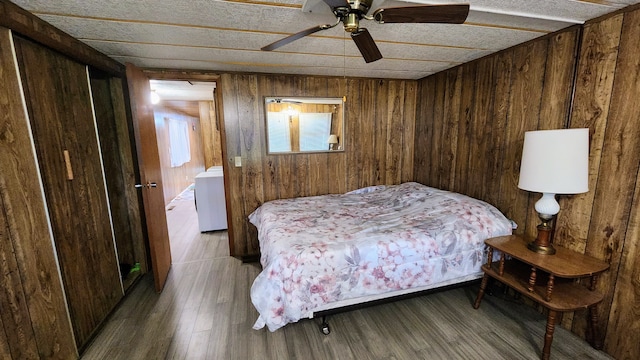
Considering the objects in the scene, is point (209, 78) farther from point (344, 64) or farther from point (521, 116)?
point (521, 116)

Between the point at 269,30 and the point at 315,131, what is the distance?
1.68m

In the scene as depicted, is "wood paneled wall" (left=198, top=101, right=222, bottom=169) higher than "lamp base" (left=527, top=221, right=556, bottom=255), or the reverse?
"wood paneled wall" (left=198, top=101, right=222, bottom=169)

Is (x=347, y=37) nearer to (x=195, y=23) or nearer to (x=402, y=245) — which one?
(x=195, y=23)

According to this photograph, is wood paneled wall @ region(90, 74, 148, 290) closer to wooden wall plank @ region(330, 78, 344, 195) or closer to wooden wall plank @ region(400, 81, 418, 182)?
wooden wall plank @ region(330, 78, 344, 195)

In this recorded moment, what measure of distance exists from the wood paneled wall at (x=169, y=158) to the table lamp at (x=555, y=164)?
5.77 m

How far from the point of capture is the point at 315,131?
11.0ft

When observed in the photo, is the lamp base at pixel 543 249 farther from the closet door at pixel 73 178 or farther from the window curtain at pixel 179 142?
the window curtain at pixel 179 142

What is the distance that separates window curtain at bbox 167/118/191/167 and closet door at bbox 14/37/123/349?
179 inches

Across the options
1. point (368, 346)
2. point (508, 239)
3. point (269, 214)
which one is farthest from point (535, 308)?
point (269, 214)

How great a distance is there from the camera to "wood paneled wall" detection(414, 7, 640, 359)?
157cm

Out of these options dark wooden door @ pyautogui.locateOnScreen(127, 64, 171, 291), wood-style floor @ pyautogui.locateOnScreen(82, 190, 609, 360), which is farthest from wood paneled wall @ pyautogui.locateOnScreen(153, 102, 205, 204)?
wood-style floor @ pyautogui.locateOnScreen(82, 190, 609, 360)

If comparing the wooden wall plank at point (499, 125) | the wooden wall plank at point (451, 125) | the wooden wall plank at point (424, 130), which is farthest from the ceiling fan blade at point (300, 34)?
the wooden wall plank at point (424, 130)

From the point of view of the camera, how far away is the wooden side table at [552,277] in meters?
1.56

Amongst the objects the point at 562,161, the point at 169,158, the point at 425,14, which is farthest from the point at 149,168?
the point at 169,158
